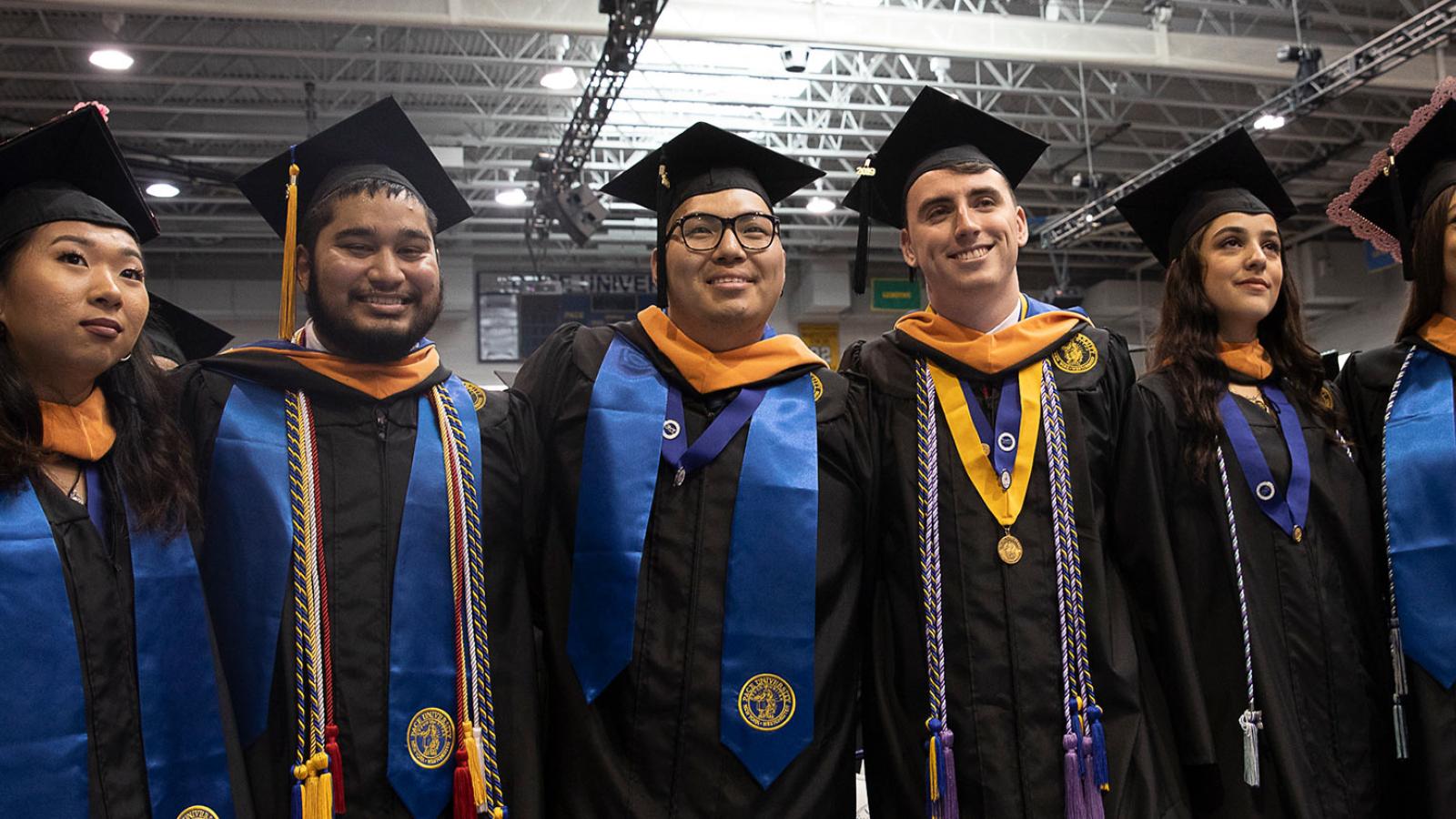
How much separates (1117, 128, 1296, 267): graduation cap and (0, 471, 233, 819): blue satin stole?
2327 mm

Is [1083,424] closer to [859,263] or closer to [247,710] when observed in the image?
[859,263]

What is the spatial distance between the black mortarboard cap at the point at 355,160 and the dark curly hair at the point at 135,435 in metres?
0.46

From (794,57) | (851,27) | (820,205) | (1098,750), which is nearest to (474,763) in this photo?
(1098,750)

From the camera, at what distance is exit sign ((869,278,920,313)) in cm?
1561

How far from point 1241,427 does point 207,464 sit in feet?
7.24

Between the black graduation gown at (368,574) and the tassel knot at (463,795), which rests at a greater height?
the black graduation gown at (368,574)

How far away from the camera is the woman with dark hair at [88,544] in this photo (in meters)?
1.66

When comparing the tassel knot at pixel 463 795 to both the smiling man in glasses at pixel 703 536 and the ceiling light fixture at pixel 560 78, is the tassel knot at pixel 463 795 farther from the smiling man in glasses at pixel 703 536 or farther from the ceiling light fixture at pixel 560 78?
the ceiling light fixture at pixel 560 78

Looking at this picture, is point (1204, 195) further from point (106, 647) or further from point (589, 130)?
point (589, 130)

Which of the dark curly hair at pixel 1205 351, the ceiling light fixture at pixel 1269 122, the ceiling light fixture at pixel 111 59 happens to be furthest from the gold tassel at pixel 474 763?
the ceiling light fixture at pixel 1269 122

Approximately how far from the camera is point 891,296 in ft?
51.6

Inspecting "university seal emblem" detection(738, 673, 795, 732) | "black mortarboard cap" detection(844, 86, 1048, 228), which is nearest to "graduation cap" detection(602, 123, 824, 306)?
"black mortarboard cap" detection(844, 86, 1048, 228)

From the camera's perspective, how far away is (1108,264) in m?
A: 17.1

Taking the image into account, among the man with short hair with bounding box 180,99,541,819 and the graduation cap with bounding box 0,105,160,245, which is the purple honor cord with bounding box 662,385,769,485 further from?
the graduation cap with bounding box 0,105,160,245
